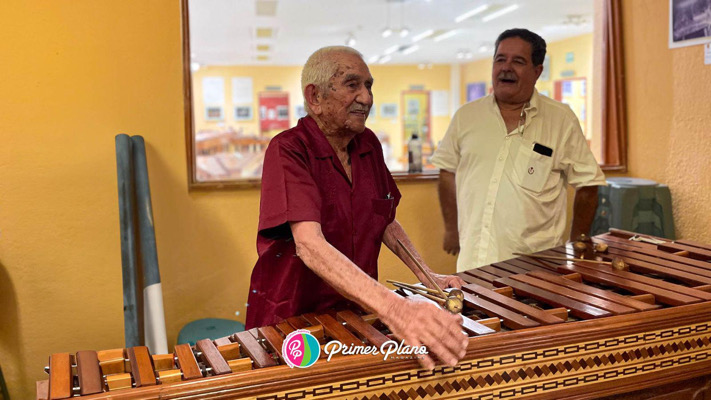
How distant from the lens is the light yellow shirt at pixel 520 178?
278cm

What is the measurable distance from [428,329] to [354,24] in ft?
32.9

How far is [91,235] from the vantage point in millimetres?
3174

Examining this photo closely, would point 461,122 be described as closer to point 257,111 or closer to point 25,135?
point 25,135

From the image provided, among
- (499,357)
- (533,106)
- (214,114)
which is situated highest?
(214,114)

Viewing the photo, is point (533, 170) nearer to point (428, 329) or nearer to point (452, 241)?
point (452, 241)

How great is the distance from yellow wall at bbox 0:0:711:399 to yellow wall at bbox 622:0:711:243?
0.02 metres

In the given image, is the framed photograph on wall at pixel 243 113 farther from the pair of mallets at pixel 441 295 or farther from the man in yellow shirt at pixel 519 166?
the pair of mallets at pixel 441 295

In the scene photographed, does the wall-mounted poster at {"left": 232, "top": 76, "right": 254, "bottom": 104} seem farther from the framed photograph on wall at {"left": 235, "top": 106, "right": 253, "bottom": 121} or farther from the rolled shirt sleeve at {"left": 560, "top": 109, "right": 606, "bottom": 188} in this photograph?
the rolled shirt sleeve at {"left": 560, "top": 109, "right": 606, "bottom": 188}

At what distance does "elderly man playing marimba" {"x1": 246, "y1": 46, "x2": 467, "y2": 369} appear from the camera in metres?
1.65

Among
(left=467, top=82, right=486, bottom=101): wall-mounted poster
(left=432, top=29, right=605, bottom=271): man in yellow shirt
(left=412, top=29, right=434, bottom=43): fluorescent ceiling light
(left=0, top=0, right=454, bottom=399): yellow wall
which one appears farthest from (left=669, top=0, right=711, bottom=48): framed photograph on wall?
(left=467, top=82, right=486, bottom=101): wall-mounted poster

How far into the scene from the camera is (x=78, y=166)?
312 cm

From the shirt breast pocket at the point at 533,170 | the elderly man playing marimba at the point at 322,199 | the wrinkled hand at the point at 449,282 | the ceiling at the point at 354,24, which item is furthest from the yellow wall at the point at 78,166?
the ceiling at the point at 354,24

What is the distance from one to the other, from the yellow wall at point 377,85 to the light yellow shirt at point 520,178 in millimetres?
10147

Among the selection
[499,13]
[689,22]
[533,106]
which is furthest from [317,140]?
[499,13]
